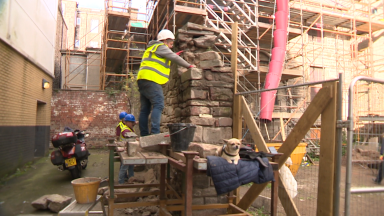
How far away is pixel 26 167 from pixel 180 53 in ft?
21.4

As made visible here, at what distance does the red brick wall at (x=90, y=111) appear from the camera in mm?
12664

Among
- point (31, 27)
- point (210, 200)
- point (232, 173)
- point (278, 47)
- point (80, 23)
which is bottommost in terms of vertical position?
point (210, 200)

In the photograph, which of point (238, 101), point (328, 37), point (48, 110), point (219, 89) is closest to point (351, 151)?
point (238, 101)

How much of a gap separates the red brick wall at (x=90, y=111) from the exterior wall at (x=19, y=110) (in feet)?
5.97

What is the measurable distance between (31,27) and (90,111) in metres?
4.73

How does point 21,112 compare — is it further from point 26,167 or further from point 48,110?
point 48,110

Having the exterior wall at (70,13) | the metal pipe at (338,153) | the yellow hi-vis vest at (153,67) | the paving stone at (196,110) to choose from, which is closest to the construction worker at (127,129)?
the yellow hi-vis vest at (153,67)

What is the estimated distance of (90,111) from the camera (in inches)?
509

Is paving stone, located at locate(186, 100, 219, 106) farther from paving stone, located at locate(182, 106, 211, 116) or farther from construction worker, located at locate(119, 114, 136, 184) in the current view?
construction worker, located at locate(119, 114, 136, 184)

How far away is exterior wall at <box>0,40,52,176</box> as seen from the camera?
7176 mm

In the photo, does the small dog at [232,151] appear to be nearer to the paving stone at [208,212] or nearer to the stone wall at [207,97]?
the stone wall at [207,97]

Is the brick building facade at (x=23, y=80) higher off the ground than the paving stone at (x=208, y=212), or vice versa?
the brick building facade at (x=23, y=80)

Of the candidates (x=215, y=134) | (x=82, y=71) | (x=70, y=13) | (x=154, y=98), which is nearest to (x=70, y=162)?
(x=154, y=98)

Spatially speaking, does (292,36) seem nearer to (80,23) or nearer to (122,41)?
(122,41)
